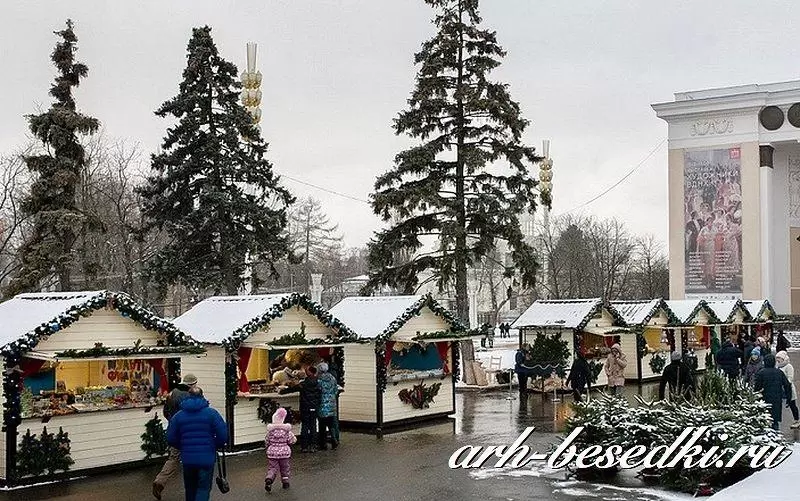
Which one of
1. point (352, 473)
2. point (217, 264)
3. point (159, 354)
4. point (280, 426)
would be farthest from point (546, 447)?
point (217, 264)

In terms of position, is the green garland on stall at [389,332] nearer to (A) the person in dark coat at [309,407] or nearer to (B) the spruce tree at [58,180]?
(A) the person in dark coat at [309,407]

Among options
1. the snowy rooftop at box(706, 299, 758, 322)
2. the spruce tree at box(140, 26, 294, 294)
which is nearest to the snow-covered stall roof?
the spruce tree at box(140, 26, 294, 294)

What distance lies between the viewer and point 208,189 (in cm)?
3309

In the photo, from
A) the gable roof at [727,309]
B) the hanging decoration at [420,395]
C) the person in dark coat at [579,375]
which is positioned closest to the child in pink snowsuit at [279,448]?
the hanging decoration at [420,395]

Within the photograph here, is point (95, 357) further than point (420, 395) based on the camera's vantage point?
No

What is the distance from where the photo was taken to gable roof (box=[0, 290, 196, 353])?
14711 mm

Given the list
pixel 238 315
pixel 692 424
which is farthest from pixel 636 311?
pixel 692 424

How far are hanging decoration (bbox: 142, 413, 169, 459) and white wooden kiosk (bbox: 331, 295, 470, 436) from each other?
5294 mm

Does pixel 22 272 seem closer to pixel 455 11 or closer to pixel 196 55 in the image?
pixel 196 55

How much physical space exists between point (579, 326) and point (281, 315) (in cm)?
1103

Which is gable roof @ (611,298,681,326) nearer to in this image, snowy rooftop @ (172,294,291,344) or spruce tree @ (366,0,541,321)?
spruce tree @ (366,0,541,321)

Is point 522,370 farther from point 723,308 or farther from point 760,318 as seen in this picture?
point 760,318

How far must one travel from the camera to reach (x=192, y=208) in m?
34.2

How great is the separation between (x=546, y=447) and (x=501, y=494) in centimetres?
462
